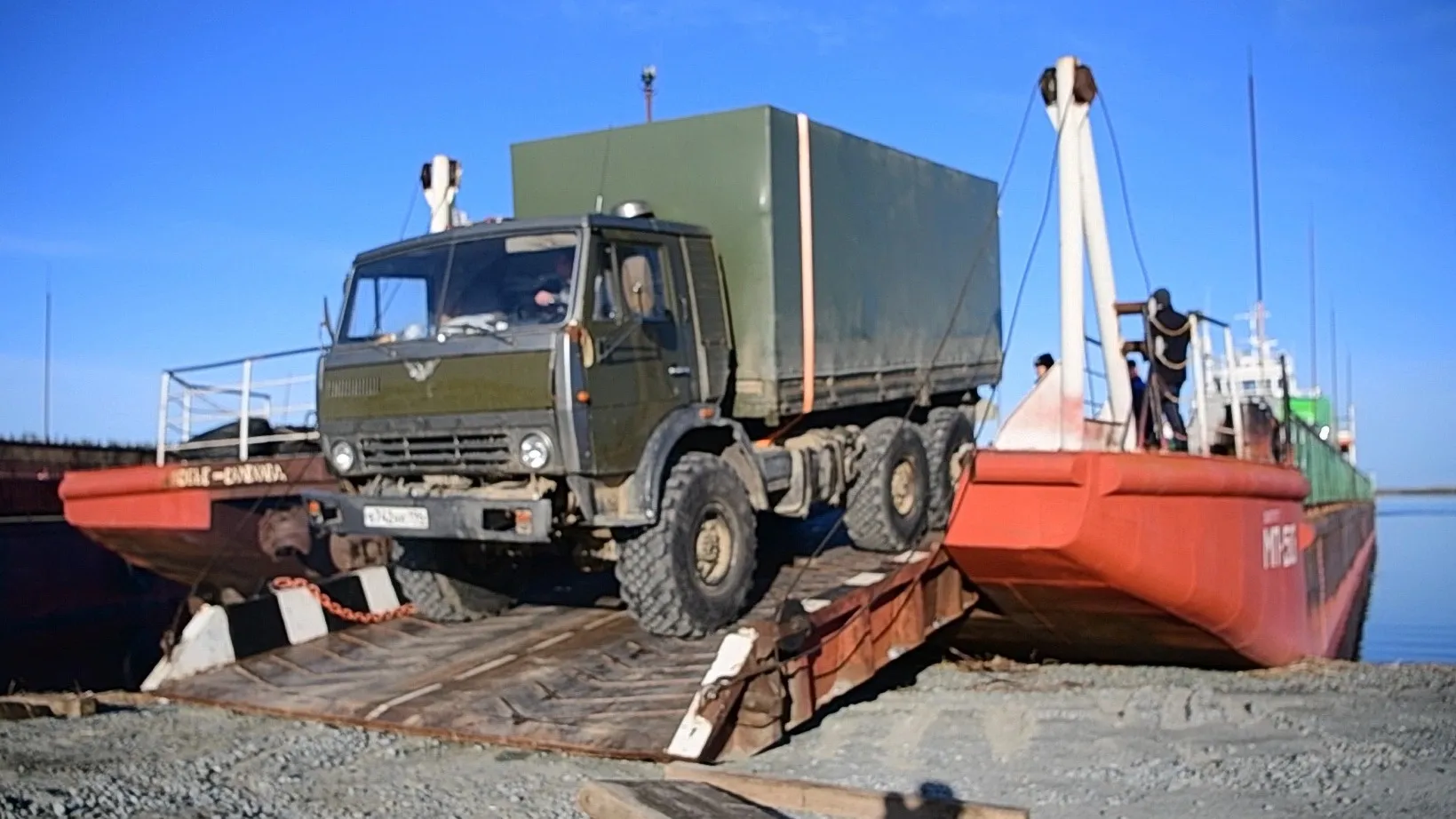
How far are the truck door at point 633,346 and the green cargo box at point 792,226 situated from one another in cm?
65

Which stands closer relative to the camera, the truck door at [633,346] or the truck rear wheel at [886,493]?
the truck door at [633,346]

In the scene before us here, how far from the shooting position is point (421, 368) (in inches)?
282

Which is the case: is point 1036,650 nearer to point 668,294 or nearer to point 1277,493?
point 1277,493

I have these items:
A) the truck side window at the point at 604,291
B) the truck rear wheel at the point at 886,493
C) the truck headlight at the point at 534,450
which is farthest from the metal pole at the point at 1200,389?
the truck headlight at the point at 534,450

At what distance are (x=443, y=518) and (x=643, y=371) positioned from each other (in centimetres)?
137

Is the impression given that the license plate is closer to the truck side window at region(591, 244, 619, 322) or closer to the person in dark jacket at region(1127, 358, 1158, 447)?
the truck side window at region(591, 244, 619, 322)

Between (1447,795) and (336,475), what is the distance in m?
5.98

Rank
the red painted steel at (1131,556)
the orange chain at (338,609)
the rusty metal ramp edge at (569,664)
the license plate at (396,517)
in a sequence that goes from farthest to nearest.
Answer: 1. the orange chain at (338,609)
2. the red painted steel at (1131,556)
3. the license plate at (396,517)
4. the rusty metal ramp edge at (569,664)

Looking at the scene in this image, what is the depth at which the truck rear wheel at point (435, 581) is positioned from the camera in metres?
8.23

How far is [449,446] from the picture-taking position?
23.4 ft

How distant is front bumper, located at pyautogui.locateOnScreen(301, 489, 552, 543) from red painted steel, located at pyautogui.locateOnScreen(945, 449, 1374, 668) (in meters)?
2.51

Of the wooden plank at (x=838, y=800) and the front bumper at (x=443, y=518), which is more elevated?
the front bumper at (x=443, y=518)

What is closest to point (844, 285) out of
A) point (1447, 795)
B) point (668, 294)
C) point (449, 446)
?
point (668, 294)

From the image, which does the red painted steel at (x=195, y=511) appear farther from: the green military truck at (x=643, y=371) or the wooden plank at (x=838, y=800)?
the wooden plank at (x=838, y=800)
